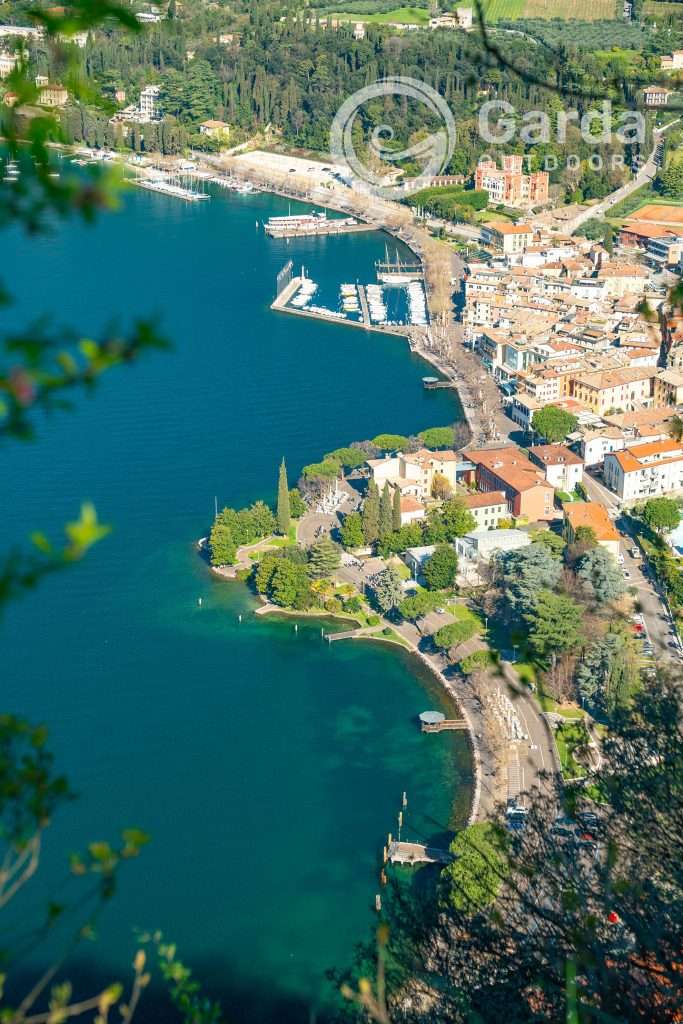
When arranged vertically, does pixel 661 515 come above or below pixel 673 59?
below

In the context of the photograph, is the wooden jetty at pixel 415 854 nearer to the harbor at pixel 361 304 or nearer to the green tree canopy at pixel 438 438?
the green tree canopy at pixel 438 438

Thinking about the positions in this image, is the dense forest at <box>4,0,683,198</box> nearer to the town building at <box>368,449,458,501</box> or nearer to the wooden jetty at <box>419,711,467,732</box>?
the town building at <box>368,449,458,501</box>

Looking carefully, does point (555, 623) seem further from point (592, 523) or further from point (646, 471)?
point (646, 471)

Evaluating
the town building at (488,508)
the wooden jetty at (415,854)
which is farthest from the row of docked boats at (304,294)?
the wooden jetty at (415,854)

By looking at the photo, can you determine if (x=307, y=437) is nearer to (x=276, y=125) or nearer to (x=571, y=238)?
(x=571, y=238)

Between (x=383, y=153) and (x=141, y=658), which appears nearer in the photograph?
(x=141, y=658)

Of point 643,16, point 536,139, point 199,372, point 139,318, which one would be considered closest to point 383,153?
point 536,139

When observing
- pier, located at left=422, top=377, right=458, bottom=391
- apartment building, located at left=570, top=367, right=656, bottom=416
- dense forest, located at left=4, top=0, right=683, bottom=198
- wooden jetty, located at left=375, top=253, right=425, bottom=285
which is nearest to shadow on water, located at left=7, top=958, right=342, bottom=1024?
apartment building, located at left=570, top=367, right=656, bottom=416

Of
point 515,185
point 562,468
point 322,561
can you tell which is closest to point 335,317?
point 562,468
